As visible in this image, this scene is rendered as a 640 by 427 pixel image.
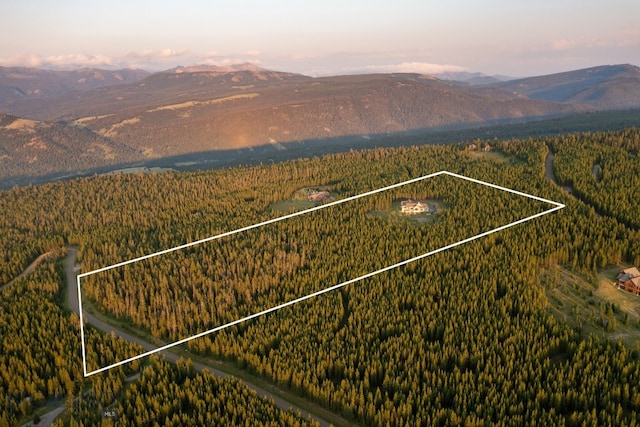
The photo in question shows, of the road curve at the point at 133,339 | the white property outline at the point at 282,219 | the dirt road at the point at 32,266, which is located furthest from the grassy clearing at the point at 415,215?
the dirt road at the point at 32,266

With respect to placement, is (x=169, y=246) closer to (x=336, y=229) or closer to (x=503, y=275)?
(x=336, y=229)

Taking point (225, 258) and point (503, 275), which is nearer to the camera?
point (503, 275)

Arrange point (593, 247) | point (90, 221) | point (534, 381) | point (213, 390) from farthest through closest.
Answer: point (90, 221), point (593, 247), point (213, 390), point (534, 381)

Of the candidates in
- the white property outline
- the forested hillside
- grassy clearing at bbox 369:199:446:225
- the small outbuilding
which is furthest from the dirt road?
the small outbuilding

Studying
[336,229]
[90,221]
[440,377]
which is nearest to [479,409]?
[440,377]

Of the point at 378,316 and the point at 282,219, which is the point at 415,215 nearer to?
the point at 282,219

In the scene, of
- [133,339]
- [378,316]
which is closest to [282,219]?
[133,339]

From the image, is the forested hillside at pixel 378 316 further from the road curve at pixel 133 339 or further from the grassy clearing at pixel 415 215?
the grassy clearing at pixel 415 215
